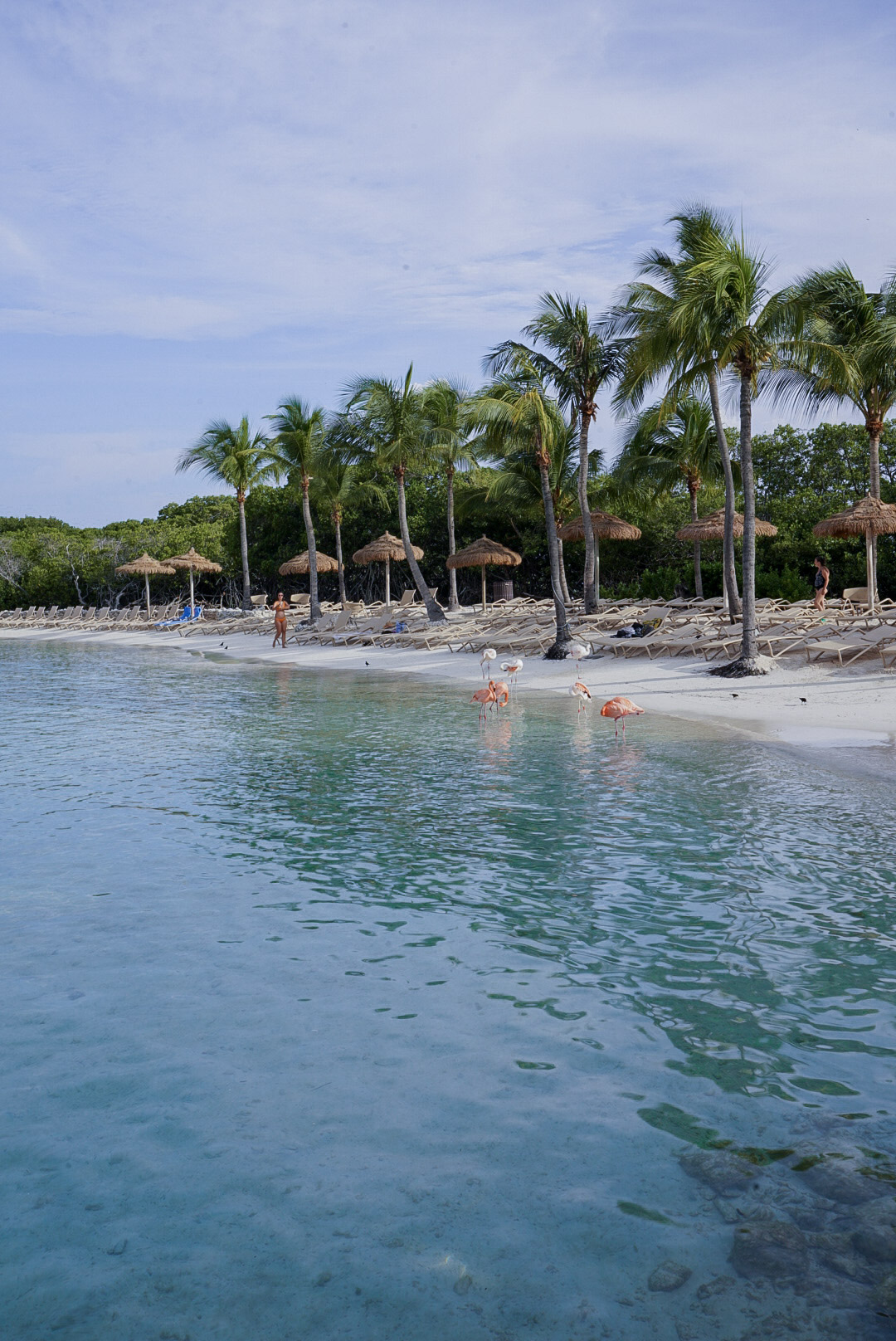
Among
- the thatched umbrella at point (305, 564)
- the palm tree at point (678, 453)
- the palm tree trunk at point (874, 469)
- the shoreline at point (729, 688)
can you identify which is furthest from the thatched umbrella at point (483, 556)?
the palm tree trunk at point (874, 469)

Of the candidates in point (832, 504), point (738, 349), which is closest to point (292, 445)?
point (832, 504)

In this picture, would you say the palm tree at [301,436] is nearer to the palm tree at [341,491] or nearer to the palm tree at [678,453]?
the palm tree at [341,491]

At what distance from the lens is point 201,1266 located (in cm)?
305

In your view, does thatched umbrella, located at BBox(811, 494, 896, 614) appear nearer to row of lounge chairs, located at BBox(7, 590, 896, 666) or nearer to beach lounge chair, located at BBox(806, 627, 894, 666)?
row of lounge chairs, located at BBox(7, 590, 896, 666)

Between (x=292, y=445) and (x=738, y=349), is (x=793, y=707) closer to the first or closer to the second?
(x=738, y=349)

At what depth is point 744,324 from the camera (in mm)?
15727

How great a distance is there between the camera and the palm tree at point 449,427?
100 feet

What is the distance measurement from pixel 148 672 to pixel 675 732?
14.2 metres

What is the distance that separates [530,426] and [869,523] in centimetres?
692

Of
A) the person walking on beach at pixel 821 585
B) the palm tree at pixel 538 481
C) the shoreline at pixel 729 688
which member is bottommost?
the shoreline at pixel 729 688

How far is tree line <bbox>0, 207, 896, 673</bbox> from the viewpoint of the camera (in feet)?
53.9

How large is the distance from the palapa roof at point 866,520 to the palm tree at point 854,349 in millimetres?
442

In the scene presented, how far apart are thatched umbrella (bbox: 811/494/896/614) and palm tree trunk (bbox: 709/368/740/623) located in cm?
242

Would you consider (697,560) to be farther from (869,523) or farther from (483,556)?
(869,523)
